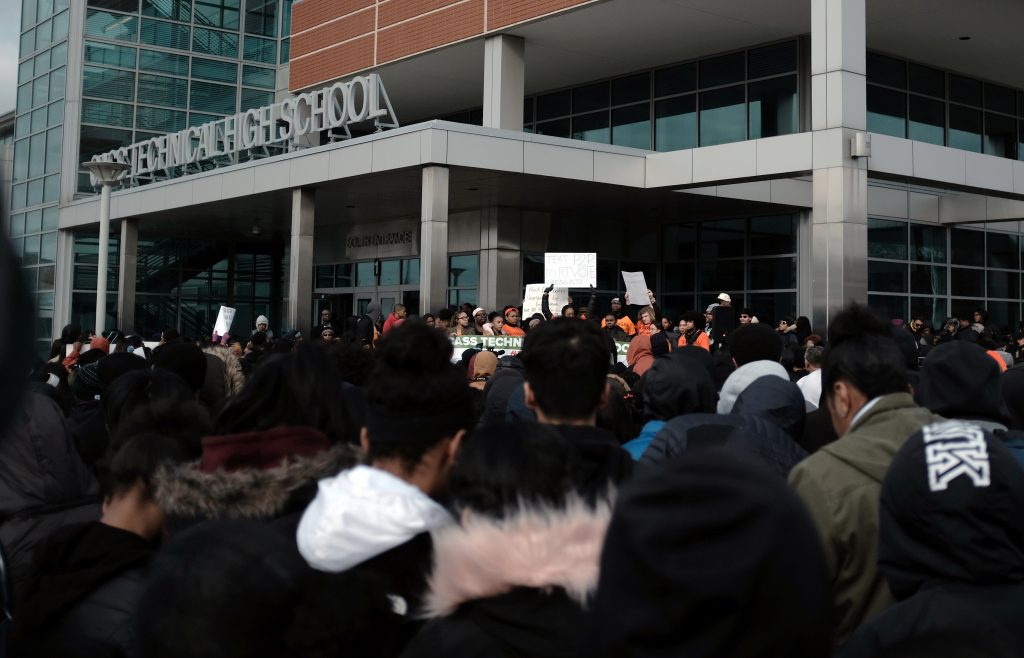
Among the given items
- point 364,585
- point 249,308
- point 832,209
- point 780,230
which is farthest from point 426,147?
point 249,308

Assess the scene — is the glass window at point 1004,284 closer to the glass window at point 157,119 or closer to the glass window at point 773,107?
the glass window at point 773,107

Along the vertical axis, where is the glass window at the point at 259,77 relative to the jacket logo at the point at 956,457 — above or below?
above

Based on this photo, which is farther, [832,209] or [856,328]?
[832,209]

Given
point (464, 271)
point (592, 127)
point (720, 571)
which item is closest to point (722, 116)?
point (592, 127)

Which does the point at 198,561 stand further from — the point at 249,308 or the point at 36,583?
the point at 249,308

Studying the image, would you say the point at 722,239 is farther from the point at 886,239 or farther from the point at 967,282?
the point at 967,282

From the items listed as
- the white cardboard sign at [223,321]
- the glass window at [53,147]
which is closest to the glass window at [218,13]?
the glass window at [53,147]

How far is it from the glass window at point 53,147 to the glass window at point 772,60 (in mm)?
22872

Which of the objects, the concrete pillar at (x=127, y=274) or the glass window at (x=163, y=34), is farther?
the glass window at (x=163, y=34)

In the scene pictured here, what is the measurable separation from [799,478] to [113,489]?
219 cm

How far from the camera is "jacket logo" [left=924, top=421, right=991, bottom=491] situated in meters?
2.48

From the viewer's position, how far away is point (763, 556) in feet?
4.40

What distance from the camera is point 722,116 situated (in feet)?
80.5

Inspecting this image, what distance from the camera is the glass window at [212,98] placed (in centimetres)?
3406
